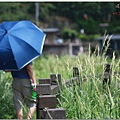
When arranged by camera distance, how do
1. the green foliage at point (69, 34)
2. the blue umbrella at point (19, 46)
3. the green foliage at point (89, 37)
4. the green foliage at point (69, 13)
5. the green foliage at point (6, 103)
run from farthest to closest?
the green foliage at point (69, 34) < the green foliage at point (89, 37) < the green foliage at point (69, 13) < the green foliage at point (6, 103) < the blue umbrella at point (19, 46)

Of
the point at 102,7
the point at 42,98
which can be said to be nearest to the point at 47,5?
the point at 102,7

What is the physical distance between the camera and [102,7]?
23250 mm

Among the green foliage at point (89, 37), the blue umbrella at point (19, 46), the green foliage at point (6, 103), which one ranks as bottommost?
the green foliage at point (89, 37)

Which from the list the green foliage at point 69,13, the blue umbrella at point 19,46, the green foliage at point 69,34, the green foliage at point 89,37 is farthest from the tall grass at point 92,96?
the green foliage at point 69,34

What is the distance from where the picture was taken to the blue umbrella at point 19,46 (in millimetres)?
3211

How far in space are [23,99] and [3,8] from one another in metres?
29.2

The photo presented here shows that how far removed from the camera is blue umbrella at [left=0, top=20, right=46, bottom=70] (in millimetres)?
3211

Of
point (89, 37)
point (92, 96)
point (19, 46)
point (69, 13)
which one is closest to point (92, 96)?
point (92, 96)

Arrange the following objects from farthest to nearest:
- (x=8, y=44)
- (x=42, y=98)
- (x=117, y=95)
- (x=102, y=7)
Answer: (x=102, y=7), (x=8, y=44), (x=117, y=95), (x=42, y=98)

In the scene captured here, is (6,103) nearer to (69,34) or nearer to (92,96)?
(92,96)

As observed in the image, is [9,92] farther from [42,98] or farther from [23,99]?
[42,98]

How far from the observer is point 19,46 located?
10.7 ft

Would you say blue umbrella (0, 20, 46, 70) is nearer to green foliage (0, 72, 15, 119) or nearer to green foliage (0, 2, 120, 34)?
green foliage (0, 72, 15, 119)

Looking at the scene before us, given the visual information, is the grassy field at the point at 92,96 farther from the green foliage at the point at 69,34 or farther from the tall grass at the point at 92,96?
the green foliage at the point at 69,34
